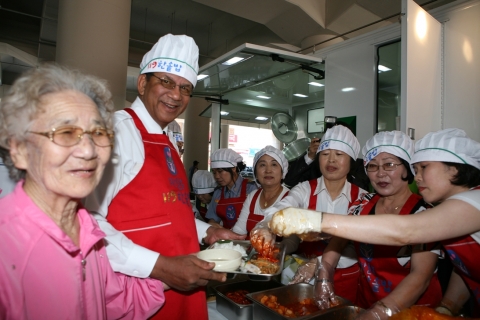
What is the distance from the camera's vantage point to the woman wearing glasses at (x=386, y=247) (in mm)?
1880

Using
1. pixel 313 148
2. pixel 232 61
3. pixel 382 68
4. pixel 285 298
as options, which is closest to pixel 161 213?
pixel 285 298

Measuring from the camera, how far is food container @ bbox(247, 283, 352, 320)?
1557mm

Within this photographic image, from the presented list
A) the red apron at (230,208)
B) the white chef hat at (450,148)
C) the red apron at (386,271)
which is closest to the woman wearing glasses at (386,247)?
the red apron at (386,271)

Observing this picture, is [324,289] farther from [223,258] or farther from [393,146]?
[393,146]

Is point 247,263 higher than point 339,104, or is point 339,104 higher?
point 339,104

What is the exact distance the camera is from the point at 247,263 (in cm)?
155

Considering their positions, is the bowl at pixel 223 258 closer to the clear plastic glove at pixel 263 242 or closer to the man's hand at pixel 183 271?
the man's hand at pixel 183 271

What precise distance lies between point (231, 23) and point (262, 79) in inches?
149

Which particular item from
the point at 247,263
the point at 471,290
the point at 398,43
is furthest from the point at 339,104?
the point at 247,263

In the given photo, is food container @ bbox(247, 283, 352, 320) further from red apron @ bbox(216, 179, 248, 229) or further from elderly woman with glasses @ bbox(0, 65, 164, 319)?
red apron @ bbox(216, 179, 248, 229)

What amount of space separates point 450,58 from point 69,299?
3.60 metres

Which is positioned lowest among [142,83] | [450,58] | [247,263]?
[247,263]

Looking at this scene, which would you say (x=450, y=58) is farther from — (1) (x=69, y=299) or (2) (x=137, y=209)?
(1) (x=69, y=299)

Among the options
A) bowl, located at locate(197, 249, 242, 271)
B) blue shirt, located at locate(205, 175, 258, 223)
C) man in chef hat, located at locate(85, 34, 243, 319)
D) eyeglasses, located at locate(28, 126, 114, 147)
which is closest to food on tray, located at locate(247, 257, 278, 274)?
bowl, located at locate(197, 249, 242, 271)
